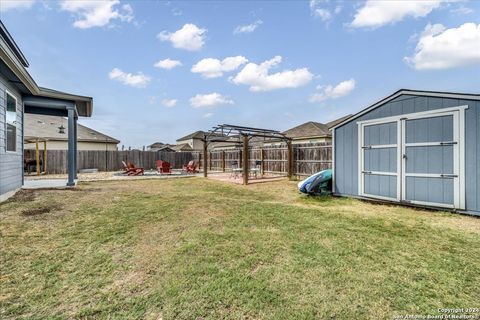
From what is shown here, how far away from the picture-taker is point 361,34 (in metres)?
10.2

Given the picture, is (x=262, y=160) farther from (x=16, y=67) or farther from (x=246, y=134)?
(x=16, y=67)

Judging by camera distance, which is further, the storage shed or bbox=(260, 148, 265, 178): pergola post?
bbox=(260, 148, 265, 178): pergola post

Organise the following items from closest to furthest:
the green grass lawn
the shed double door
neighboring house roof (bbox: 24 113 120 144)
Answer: the green grass lawn, the shed double door, neighboring house roof (bbox: 24 113 120 144)

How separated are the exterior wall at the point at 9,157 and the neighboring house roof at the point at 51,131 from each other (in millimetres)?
11819

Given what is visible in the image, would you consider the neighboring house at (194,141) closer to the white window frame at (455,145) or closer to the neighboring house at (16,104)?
the neighboring house at (16,104)

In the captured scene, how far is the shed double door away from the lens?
16.7ft


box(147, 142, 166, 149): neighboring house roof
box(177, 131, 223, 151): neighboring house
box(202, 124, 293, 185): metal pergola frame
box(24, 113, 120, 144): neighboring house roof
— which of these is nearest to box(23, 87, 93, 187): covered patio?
box(202, 124, 293, 185): metal pergola frame

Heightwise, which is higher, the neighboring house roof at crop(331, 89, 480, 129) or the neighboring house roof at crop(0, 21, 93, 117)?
the neighboring house roof at crop(0, 21, 93, 117)

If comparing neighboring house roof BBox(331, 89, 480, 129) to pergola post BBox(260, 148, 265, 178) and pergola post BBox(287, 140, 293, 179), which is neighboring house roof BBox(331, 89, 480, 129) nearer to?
pergola post BBox(287, 140, 293, 179)

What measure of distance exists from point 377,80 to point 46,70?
18313 millimetres

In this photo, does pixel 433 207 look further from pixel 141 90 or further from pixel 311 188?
pixel 141 90

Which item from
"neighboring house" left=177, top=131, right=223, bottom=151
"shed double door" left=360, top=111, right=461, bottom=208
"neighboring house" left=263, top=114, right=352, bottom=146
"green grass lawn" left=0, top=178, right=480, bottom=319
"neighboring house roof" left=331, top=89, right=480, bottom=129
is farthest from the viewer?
"neighboring house" left=177, top=131, right=223, bottom=151

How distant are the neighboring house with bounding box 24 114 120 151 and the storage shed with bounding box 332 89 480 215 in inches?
783

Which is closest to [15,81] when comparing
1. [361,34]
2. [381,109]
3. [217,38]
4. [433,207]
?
[217,38]
